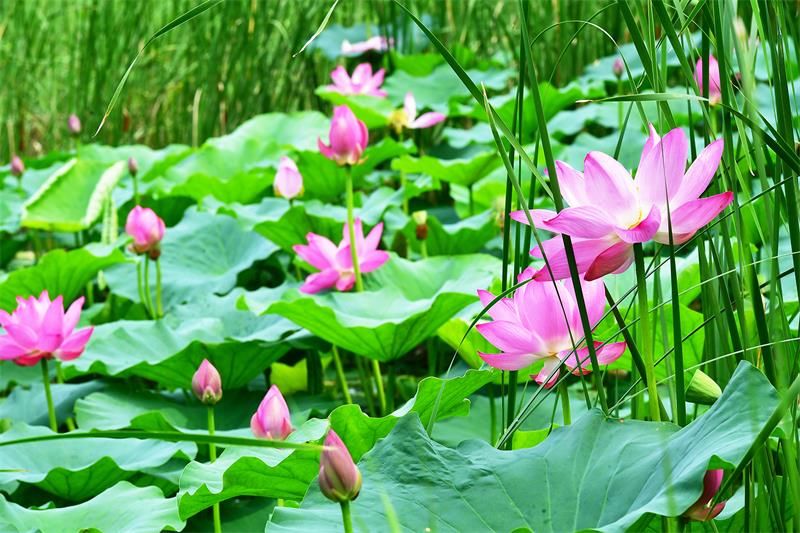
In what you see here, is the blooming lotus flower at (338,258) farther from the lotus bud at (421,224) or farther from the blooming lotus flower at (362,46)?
the blooming lotus flower at (362,46)

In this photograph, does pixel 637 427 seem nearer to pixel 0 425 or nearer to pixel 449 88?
pixel 0 425

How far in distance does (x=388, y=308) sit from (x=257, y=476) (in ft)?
1.94

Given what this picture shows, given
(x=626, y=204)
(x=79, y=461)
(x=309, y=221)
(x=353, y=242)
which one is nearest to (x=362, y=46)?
(x=309, y=221)

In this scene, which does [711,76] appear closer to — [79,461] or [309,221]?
[309,221]

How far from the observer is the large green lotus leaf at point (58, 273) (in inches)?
69.4

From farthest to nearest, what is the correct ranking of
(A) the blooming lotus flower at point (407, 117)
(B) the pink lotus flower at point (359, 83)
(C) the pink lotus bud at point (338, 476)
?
(B) the pink lotus flower at point (359, 83)
(A) the blooming lotus flower at point (407, 117)
(C) the pink lotus bud at point (338, 476)

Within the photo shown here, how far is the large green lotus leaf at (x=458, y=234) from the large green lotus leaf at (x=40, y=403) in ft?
2.05

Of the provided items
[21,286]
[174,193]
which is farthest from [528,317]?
[174,193]

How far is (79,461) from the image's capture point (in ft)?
3.98

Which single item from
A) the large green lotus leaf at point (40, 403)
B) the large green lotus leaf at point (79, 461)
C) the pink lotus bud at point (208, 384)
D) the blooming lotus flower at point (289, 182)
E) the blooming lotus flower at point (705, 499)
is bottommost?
the large green lotus leaf at point (40, 403)

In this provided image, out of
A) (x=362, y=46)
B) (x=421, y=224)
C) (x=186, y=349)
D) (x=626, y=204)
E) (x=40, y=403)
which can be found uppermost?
(x=362, y=46)

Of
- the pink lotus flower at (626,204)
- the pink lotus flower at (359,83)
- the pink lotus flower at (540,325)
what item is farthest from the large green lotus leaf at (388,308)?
the pink lotus flower at (359,83)

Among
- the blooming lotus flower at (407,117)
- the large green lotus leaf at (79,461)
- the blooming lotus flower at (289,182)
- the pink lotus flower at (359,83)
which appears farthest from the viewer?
the pink lotus flower at (359,83)

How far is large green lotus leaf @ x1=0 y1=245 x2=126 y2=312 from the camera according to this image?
1763 mm
